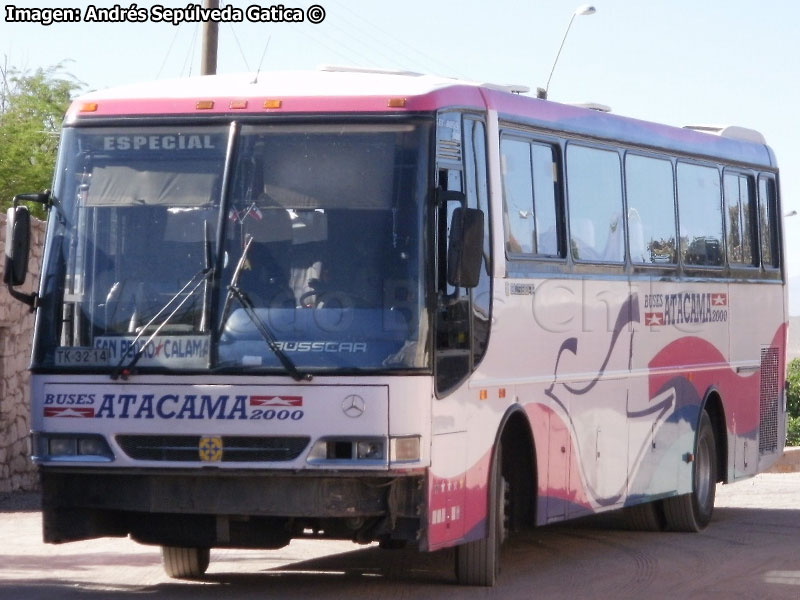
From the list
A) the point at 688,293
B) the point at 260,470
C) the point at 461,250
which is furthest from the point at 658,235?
the point at 260,470

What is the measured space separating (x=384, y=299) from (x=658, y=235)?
16.4ft

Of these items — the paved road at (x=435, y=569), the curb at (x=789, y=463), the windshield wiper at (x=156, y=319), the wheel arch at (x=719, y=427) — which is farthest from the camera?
the curb at (x=789, y=463)

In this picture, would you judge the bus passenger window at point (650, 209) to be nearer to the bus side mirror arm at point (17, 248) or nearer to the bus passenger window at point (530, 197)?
the bus passenger window at point (530, 197)

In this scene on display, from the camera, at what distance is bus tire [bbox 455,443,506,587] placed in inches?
439

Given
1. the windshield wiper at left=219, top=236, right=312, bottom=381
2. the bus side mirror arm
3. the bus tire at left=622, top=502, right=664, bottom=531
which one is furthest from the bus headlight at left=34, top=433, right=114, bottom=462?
the bus tire at left=622, top=502, right=664, bottom=531

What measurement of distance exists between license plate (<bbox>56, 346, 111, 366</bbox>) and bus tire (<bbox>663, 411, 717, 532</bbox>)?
664 cm

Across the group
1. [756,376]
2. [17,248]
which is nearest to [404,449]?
[17,248]

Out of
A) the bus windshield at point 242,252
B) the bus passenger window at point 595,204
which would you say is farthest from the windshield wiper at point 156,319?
the bus passenger window at point 595,204

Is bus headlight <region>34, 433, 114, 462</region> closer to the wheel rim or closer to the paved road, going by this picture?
the paved road

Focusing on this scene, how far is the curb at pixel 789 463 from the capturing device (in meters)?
28.2

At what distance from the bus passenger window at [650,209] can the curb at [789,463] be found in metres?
14.2

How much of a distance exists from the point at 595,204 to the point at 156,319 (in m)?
4.33

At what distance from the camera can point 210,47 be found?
21.9 metres

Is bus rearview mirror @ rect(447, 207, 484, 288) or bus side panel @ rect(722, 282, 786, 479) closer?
bus rearview mirror @ rect(447, 207, 484, 288)
